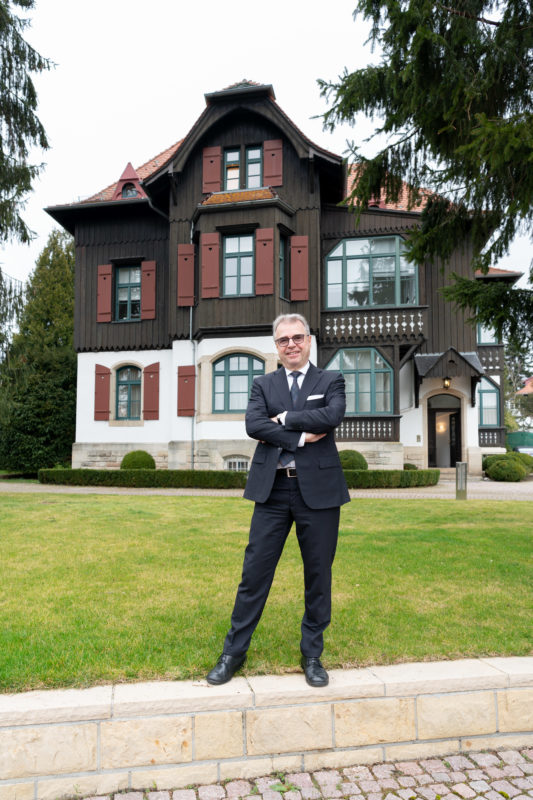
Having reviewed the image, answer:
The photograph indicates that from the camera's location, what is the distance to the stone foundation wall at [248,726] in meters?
2.64

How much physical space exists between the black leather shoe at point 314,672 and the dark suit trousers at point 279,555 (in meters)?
0.07

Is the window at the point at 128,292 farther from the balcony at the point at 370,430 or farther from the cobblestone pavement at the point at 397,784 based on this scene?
the cobblestone pavement at the point at 397,784

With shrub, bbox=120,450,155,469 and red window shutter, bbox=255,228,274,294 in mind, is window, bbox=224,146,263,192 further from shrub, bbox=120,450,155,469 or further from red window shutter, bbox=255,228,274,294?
shrub, bbox=120,450,155,469

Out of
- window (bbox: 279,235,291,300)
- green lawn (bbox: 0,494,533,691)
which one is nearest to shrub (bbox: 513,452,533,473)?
window (bbox: 279,235,291,300)

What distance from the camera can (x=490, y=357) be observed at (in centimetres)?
2292

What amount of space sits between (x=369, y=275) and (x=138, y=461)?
9.46 meters

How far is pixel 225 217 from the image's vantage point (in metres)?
17.9

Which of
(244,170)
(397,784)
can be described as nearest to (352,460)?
(244,170)

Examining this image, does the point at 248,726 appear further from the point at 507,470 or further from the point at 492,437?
the point at 492,437

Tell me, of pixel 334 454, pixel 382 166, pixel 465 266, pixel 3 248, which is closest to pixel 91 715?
pixel 334 454

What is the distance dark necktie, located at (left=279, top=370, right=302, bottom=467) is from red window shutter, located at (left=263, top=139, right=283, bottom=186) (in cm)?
1634

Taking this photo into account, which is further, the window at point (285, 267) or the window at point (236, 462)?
the window at point (285, 267)

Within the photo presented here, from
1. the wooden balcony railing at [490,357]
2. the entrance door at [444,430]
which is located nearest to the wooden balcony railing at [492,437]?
the entrance door at [444,430]

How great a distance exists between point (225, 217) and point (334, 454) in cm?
1578
